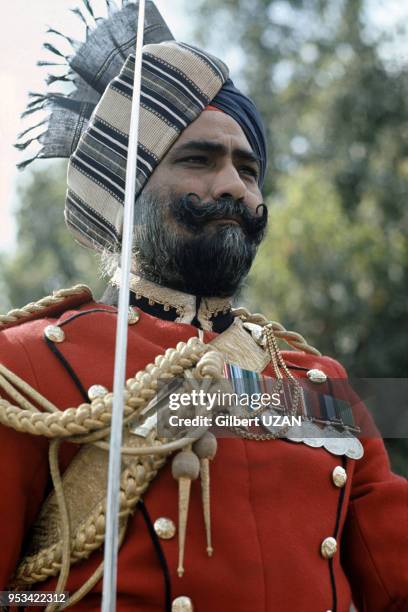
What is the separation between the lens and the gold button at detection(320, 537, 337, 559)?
87.4 inches

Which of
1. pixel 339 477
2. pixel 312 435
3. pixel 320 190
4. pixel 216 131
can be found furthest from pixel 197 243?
pixel 320 190

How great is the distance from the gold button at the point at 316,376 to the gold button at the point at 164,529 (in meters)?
0.65

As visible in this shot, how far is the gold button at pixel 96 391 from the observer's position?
2152 mm

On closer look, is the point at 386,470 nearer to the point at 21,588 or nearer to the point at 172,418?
the point at 172,418

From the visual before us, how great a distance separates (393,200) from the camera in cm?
1317

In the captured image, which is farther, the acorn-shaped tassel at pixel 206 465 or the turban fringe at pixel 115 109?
the turban fringe at pixel 115 109

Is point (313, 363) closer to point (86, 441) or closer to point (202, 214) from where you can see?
point (202, 214)

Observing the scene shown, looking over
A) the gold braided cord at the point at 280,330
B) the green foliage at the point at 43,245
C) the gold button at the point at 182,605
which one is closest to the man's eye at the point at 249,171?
the gold braided cord at the point at 280,330

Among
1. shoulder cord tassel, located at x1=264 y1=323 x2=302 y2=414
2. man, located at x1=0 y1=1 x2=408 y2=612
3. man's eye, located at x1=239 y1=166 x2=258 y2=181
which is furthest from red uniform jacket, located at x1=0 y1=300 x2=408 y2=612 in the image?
man's eye, located at x1=239 y1=166 x2=258 y2=181

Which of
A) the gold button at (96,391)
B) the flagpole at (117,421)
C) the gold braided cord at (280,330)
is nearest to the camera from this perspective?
the flagpole at (117,421)

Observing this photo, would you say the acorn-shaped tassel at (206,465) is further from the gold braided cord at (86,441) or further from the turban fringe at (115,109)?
the turban fringe at (115,109)

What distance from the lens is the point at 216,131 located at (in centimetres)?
263

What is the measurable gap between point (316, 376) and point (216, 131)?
2.37 ft

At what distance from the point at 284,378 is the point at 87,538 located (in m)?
0.69
